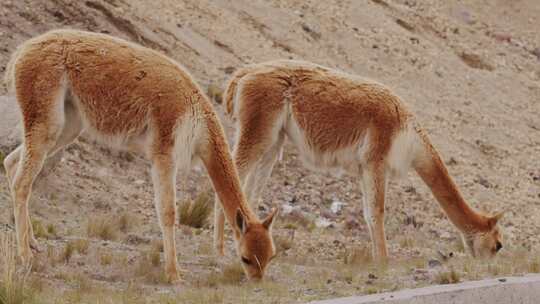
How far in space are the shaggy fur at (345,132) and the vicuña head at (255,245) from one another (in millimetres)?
2199

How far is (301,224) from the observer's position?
48.7 feet

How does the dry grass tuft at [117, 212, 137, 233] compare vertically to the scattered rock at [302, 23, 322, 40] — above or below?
above

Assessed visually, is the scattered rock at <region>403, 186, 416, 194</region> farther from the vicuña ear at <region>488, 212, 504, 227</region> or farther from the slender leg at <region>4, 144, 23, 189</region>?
the slender leg at <region>4, 144, 23, 189</region>

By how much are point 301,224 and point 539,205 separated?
541 centimetres

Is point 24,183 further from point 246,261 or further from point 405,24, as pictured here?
point 405,24

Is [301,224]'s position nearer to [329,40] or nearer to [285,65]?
[285,65]

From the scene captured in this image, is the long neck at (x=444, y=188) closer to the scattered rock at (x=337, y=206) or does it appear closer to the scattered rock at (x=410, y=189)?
the scattered rock at (x=337, y=206)

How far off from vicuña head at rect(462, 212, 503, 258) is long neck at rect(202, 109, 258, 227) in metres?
3.06

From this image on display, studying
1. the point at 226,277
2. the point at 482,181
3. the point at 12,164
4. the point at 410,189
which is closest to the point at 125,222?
the point at 12,164

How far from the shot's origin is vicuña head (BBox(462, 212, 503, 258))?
11539mm

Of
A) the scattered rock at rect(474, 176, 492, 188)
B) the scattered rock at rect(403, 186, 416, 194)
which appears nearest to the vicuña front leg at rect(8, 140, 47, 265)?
the scattered rock at rect(403, 186, 416, 194)

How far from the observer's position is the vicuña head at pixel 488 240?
11539 mm

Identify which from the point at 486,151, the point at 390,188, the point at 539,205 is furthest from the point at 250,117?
the point at 486,151

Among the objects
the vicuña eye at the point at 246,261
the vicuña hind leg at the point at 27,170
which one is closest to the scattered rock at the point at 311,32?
the vicuña hind leg at the point at 27,170
